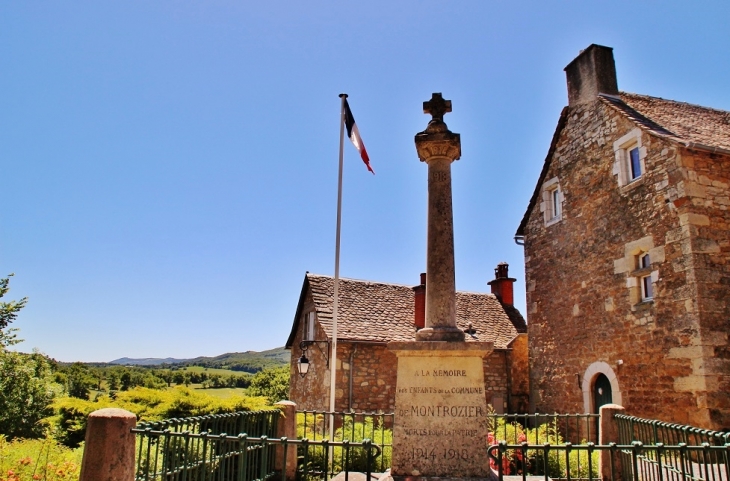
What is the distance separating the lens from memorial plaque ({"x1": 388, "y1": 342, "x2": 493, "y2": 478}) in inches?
221

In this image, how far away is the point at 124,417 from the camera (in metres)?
4.35

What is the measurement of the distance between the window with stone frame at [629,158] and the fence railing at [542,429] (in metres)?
5.58

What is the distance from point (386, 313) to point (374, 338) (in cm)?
218

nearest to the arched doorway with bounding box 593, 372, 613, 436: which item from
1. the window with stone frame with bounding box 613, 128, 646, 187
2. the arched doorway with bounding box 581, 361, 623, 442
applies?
the arched doorway with bounding box 581, 361, 623, 442

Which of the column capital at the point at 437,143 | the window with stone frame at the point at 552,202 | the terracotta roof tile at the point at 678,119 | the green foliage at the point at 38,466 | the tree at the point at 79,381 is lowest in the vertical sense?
the tree at the point at 79,381

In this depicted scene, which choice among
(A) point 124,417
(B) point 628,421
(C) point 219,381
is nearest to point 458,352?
(B) point 628,421

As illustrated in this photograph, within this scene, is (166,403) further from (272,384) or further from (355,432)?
(272,384)

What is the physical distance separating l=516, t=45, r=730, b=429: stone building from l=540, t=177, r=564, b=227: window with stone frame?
0.05 meters

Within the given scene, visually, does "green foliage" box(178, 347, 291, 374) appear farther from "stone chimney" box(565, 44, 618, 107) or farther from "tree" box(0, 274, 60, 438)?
"stone chimney" box(565, 44, 618, 107)

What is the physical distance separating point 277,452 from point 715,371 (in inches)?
323

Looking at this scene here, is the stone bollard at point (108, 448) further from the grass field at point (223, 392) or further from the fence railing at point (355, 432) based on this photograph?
the grass field at point (223, 392)

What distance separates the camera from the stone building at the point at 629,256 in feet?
33.3

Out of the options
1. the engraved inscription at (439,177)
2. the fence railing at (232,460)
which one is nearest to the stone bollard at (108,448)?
the fence railing at (232,460)

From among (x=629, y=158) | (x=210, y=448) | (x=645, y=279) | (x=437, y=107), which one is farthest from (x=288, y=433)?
(x=629, y=158)
